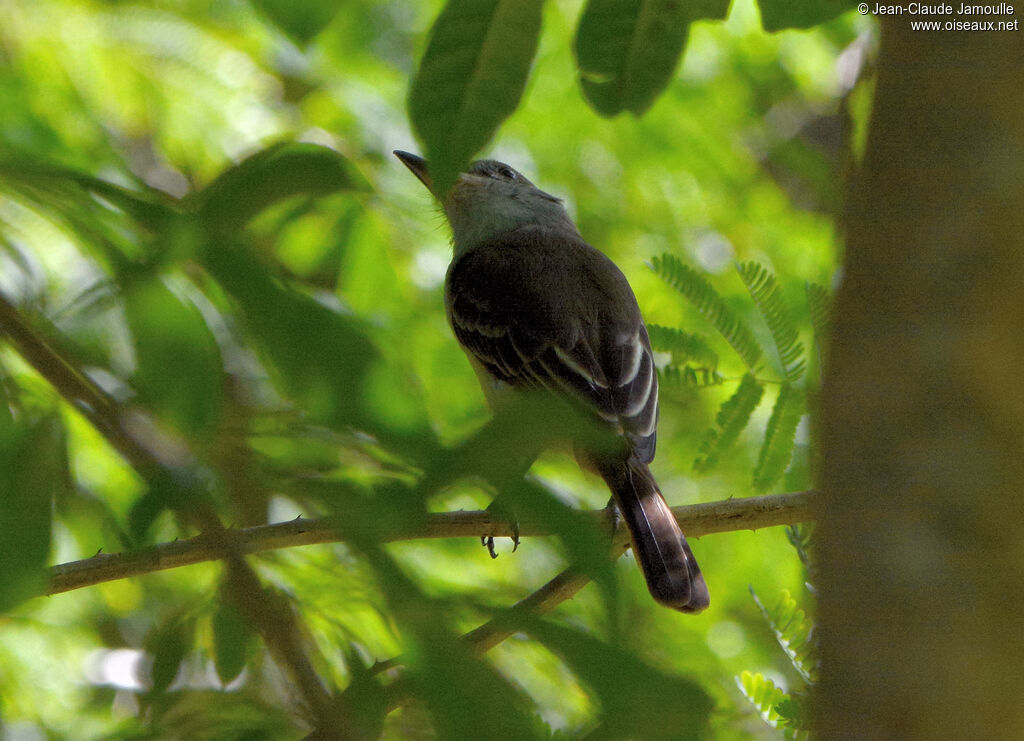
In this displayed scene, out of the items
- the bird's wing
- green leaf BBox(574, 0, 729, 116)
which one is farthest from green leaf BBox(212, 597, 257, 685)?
the bird's wing

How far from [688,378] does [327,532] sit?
2.95 metres

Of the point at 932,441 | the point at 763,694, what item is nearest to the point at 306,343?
the point at 932,441

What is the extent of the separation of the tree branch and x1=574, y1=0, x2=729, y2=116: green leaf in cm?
110

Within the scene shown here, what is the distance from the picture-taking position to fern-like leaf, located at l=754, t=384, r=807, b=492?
150 inches

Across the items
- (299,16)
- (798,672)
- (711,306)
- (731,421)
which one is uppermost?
(711,306)

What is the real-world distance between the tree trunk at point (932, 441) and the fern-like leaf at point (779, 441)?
2887 millimetres

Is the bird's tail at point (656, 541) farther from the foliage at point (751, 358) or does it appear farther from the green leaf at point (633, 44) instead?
the green leaf at point (633, 44)

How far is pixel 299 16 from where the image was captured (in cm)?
254

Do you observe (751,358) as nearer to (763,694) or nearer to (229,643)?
(763,694)

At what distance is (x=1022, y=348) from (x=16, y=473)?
112 cm

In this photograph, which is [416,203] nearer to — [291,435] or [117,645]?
[117,645]

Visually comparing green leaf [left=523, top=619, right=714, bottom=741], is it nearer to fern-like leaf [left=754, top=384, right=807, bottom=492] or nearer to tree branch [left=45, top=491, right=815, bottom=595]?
tree branch [left=45, top=491, right=815, bottom=595]

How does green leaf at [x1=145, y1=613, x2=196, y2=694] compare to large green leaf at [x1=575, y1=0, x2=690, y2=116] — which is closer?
green leaf at [x1=145, y1=613, x2=196, y2=694]

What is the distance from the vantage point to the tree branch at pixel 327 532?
1.38m
